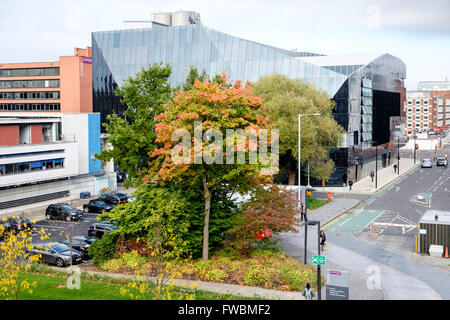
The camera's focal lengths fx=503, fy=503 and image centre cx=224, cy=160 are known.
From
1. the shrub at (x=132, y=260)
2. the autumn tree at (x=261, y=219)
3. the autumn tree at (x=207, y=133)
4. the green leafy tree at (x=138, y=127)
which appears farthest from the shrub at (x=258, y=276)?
the green leafy tree at (x=138, y=127)

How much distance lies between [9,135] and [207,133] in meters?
27.2

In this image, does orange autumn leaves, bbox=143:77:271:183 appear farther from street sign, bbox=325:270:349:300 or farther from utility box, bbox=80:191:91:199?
utility box, bbox=80:191:91:199

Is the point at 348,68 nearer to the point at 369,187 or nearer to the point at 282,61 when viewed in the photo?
the point at 282,61

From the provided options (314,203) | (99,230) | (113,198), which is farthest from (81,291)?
(314,203)

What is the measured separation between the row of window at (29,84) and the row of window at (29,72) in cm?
124

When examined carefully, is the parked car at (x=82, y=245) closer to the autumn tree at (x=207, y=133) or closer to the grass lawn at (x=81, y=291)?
the grass lawn at (x=81, y=291)

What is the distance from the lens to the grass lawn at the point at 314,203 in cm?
5003

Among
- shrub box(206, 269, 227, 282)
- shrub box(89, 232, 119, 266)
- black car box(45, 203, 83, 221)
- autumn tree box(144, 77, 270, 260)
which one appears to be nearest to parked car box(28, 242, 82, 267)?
shrub box(89, 232, 119, 266)

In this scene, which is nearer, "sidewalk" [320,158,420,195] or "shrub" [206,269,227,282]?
"shrub" [206,269,227,282]

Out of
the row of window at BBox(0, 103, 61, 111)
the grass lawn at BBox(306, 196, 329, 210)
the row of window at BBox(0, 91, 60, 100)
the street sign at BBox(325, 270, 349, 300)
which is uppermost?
the row of window at BBox(0, 91, 60, 100)

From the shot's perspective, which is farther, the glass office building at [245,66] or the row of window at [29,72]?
the row of window at [29,72]

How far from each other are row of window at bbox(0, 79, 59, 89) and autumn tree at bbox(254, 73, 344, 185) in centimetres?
4695

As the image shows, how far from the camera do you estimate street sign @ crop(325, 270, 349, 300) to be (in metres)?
22.0
